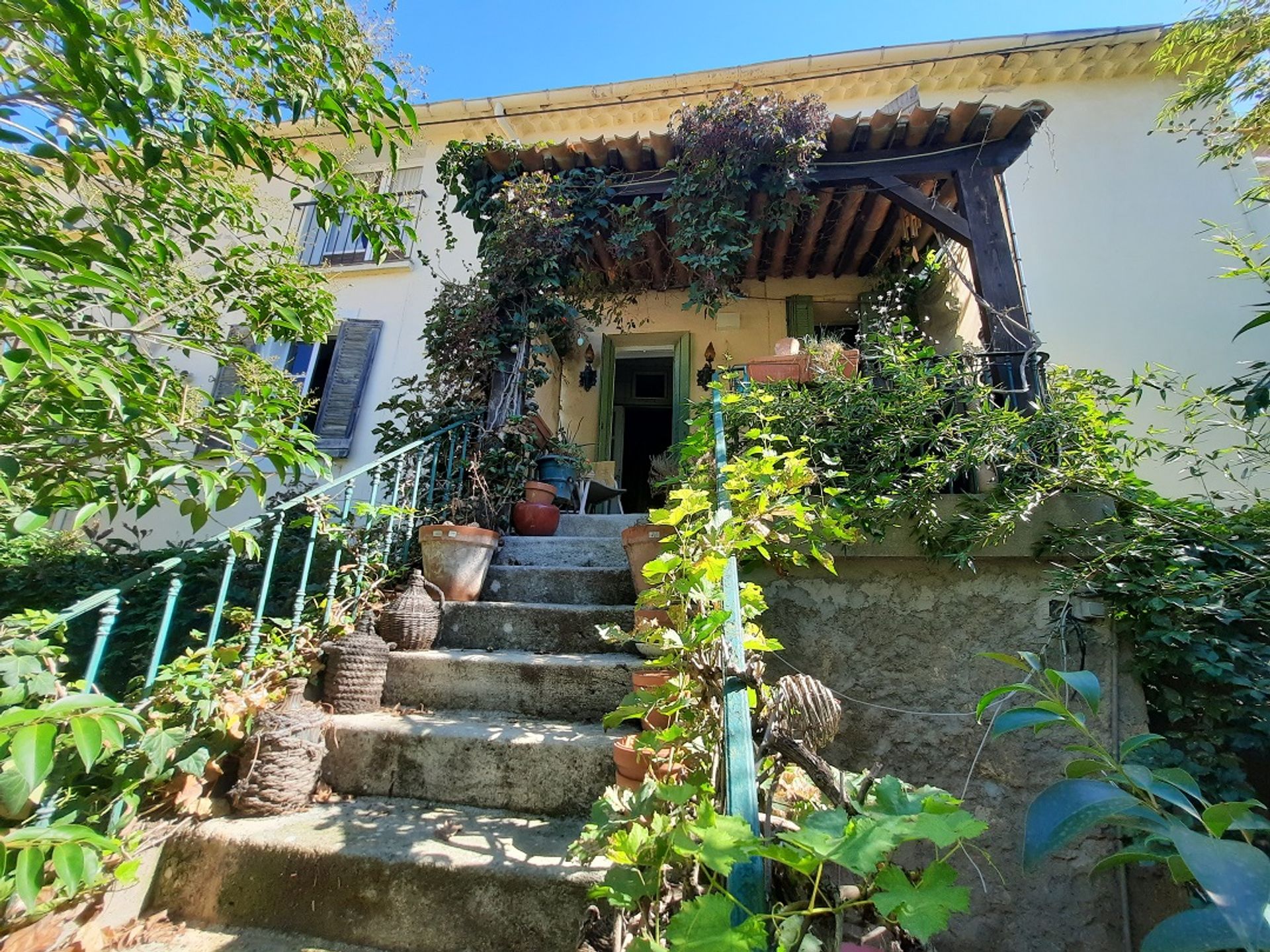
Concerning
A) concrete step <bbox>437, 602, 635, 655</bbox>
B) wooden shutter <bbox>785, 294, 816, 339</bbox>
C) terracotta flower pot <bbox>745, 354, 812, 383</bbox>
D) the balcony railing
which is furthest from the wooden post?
the balcony railing

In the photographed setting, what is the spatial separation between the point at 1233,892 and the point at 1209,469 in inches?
206

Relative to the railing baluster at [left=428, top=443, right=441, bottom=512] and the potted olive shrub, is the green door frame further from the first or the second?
the railing baluster at [left=428, top=443, right=441, bottom=512]

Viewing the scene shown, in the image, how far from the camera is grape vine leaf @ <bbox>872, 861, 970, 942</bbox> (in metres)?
0.63

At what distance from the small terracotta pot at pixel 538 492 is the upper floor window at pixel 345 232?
4.19 m

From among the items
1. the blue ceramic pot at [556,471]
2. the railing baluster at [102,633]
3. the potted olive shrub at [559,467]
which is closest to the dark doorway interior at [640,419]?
the potted olive shrub at [559,467]

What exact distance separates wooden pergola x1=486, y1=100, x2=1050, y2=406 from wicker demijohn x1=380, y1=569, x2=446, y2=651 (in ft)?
9.53

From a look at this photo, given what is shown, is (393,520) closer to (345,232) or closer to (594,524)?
(594,524)

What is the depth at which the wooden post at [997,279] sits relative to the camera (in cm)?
285

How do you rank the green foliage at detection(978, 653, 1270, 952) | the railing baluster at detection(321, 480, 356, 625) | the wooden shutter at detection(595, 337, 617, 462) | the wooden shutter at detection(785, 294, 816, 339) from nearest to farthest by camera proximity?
the green foliage at detection(978, 653, 1270, 952) → the railing baluster at detection(321, 480, 356, 625) → the wooden shutter at detection(785, 294, 816, 339) → the wooden shutter at detection(595, 337, 617, 462)

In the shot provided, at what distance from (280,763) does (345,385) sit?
498 centimetres

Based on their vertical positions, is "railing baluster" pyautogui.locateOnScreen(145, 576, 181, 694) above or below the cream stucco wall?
below

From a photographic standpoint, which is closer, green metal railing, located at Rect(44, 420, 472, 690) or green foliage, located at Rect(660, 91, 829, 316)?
green metal railing, located at Rect(44, 420, 472, 690)

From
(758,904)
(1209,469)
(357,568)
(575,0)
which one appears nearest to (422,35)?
(575,0)

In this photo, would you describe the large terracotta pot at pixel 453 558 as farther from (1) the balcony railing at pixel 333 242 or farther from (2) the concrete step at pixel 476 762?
(1) the balcony railing at pixel 333 242
